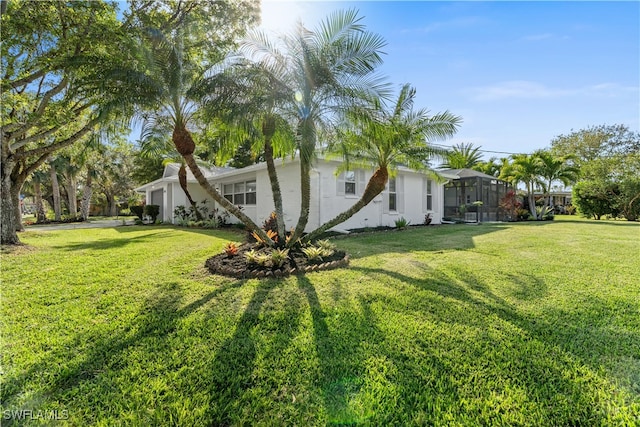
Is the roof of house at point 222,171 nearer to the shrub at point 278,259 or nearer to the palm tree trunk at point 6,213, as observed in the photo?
the shrub at point 278,259

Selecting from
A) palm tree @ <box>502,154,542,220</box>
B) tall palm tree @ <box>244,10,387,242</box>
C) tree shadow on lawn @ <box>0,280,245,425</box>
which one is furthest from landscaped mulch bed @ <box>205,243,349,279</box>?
palm tree @ <box>502,154,542,220</box>

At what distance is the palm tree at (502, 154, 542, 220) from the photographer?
71.4 ft

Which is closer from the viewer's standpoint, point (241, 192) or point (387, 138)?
point (387, 138)

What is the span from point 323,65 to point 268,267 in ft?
15.1

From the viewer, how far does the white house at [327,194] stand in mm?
12836

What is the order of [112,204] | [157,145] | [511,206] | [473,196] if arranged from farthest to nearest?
[112,204]
[473,196]
[511,206]
[157,145]

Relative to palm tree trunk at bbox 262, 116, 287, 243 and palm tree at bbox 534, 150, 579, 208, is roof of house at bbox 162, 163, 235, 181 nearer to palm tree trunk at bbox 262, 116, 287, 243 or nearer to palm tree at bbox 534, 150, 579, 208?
palm tree trunk at bbox 262, 116, 287, 243

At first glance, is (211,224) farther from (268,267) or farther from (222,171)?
(268,267)

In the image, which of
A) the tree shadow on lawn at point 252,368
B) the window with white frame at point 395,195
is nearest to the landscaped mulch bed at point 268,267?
the tree shadow on lawn at point 252,368

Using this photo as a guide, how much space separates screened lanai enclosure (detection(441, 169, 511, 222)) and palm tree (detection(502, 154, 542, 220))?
1181 millimetres

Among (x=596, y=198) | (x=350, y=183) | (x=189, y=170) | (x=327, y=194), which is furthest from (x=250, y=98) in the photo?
(x=596, y=198)

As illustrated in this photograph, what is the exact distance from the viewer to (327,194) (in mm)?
12906

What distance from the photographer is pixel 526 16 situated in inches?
309

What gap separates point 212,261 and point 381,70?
591 centimetres
